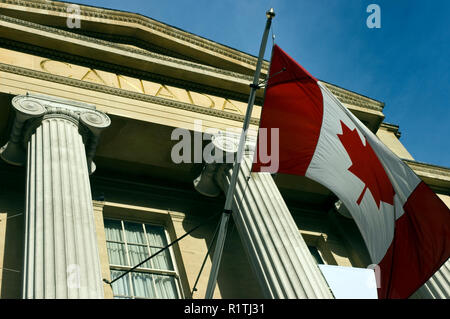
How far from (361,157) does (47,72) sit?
912cm

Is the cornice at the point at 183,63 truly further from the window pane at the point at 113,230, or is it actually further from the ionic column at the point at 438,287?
the ionic column at the point at 438,287

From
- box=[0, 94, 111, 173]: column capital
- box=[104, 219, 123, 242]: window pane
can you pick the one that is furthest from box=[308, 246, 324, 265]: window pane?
box=[0, 94, 111, 173]: column capital

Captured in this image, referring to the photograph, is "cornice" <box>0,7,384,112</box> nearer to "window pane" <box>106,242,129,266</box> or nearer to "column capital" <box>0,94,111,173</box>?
"column capital" <box>0,94,111,173</box>

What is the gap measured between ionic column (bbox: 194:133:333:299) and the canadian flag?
1.35 metres

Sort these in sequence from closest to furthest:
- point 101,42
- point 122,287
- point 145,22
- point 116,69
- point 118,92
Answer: point 122,287, point 118,92, point 101,42, point 116,69, point 145,22

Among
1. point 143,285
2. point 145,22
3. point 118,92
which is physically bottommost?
point 143,285

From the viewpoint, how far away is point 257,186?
559 inches

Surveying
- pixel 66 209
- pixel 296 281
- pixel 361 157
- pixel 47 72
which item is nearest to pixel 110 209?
pixel 47 72

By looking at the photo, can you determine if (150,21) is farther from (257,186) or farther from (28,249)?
(28,249)

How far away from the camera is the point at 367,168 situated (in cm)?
1107

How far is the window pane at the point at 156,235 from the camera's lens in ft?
53.6

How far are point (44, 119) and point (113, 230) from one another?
13.3 feet

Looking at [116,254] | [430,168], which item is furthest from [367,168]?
[430,168]

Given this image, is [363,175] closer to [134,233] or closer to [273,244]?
[273,244]
